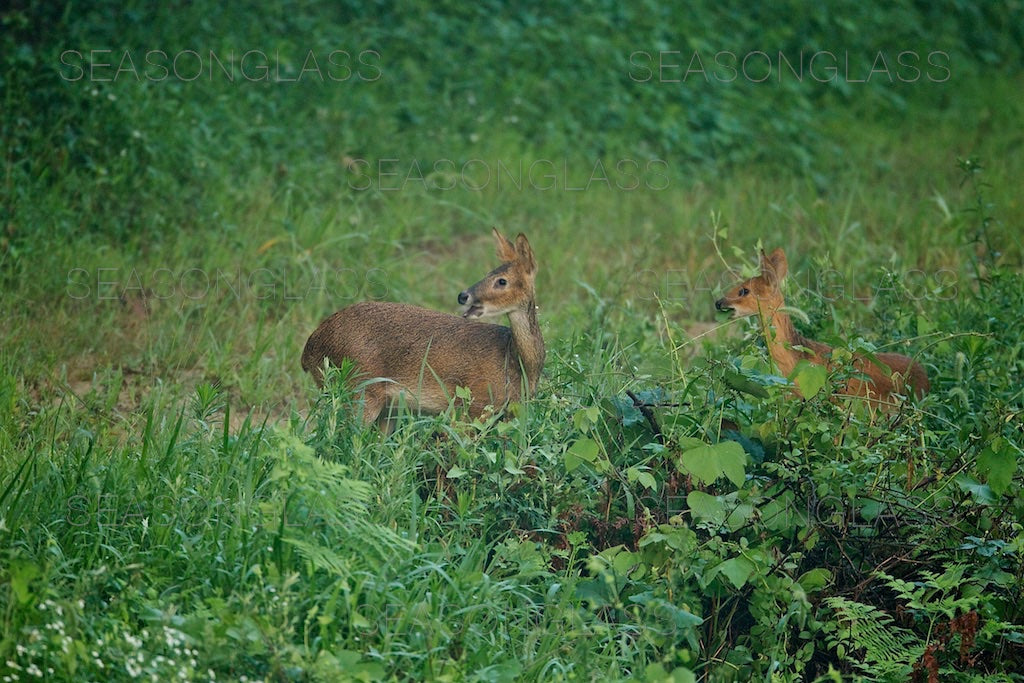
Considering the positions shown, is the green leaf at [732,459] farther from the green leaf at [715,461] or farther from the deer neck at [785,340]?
the deer neck at [785,340]

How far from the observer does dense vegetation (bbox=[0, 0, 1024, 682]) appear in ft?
13.3

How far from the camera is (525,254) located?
220 inches

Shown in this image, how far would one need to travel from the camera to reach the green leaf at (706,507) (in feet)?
14.4

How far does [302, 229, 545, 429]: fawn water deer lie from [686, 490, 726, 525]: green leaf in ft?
3.91

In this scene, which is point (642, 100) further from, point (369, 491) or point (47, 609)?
point (47, 609)

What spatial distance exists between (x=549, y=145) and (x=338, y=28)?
1795mm

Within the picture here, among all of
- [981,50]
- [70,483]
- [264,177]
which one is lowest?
[981,50]

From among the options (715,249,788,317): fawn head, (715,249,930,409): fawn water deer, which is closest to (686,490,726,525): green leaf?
(715,249,930,409): fawn water deer

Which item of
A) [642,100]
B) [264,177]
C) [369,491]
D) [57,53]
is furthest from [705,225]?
[369,491]

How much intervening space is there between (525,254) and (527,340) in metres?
0.36

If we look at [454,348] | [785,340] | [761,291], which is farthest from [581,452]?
[761,291]

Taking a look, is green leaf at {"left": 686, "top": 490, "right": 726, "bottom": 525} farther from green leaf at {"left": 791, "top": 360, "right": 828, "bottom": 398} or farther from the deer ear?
the deer ear

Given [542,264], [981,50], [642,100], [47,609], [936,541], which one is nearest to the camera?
[47,609]

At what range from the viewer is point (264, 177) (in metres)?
8.49
